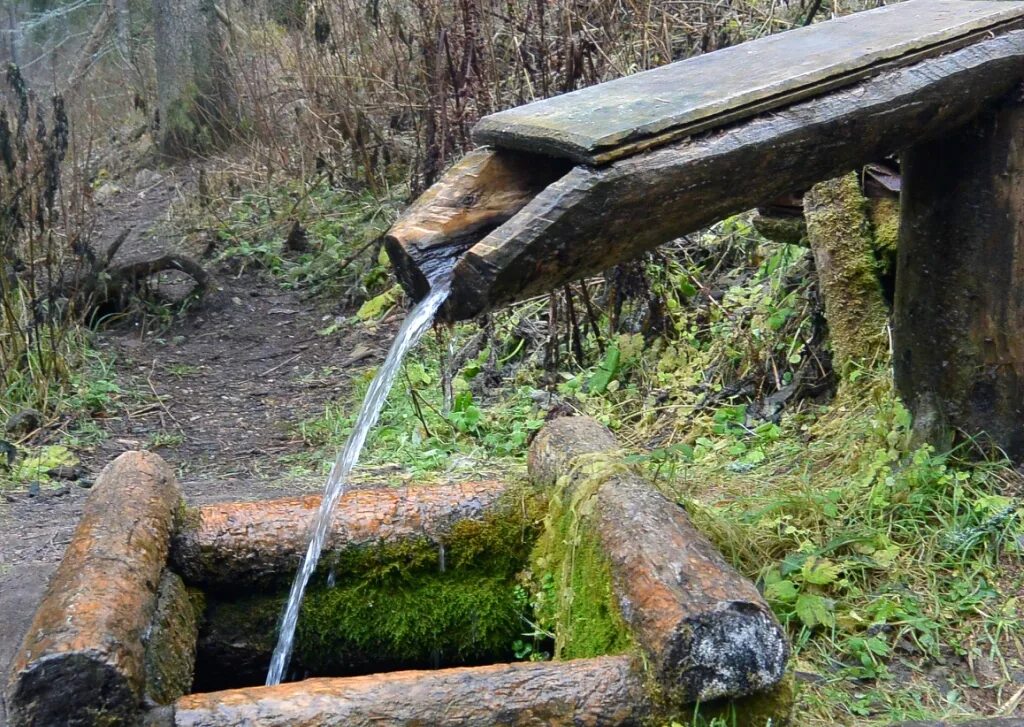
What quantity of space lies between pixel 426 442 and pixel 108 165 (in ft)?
27.9

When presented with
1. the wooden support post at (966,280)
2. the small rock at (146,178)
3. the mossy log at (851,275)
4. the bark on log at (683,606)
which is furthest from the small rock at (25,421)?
the small rock at (146,178)

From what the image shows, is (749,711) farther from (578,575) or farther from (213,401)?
(213,401)

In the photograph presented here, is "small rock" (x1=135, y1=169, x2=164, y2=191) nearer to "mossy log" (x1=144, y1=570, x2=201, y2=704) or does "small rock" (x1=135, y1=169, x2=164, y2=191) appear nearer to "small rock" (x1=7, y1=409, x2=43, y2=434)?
"small rock" (x1=7, y1=409, x2=43, y2=434)

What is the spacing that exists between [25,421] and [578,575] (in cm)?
435

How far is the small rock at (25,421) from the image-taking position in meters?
6.11

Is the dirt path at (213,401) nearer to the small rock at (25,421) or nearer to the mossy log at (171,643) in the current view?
the small rock at (25,421)

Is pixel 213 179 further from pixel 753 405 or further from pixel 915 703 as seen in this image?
pixel 915 703

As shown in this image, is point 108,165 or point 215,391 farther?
point 108,165

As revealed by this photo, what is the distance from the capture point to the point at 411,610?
3160 millimetres

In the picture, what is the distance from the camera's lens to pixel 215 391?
7070 mm

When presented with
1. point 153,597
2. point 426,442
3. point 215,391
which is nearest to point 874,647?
point 153,597

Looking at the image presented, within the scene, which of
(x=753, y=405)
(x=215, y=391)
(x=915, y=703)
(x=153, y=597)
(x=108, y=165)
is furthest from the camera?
(x=108, y=165)

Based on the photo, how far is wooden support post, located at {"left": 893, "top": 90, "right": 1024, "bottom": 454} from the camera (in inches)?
132

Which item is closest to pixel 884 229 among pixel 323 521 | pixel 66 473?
pixel 323 521
